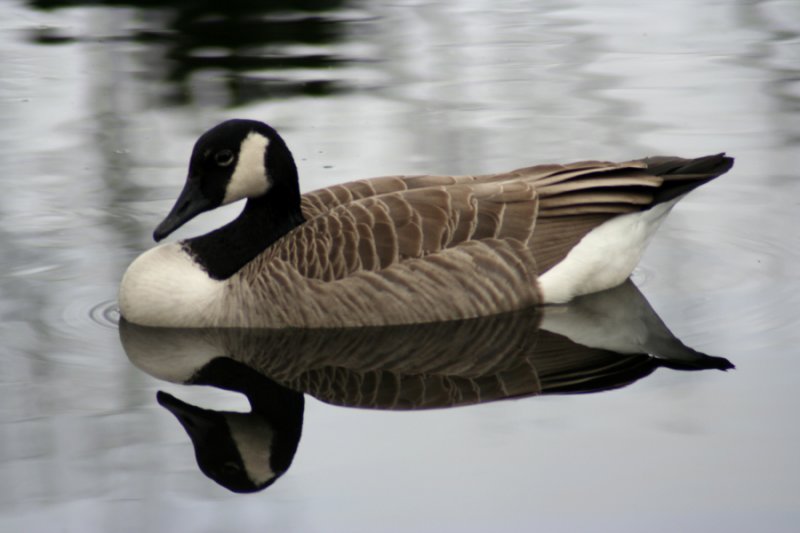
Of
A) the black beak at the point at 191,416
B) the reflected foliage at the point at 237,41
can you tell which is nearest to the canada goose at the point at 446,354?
the black beak at the point at 191,416

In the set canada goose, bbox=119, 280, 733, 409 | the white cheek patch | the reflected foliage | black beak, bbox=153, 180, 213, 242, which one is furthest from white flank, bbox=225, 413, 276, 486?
the reflected foliage

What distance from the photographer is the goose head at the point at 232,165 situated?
808 centimetres

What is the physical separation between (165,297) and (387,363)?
1.44m

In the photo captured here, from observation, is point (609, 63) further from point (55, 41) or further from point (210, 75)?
point (55, 41)

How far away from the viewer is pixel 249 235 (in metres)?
8.31

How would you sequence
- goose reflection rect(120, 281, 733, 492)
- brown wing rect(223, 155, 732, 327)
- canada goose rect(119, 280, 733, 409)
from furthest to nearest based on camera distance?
brown wing rect(223, 155, 732, 327) < canada goose rect(119, 280, 733, 409) < goose reflection rect(120, 281, 733, 492)

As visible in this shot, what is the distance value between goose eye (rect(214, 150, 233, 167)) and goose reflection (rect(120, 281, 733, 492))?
933 millimetres

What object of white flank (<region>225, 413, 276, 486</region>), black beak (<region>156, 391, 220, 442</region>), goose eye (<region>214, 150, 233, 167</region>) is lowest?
black beak (<region>156, 391, 220, 442</region>)

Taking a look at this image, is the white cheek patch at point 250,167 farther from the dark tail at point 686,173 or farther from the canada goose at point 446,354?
the dark tail at point 686,173

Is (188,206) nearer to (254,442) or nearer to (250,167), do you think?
(250,167)

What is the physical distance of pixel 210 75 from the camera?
1295cm

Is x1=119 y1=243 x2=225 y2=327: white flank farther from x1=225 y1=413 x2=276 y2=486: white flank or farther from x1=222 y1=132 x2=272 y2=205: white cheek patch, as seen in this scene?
x1=225 y1=413 x2=276 y2=486: white flank

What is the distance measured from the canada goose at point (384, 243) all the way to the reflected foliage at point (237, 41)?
155 inches

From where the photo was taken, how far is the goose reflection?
21.5ft
